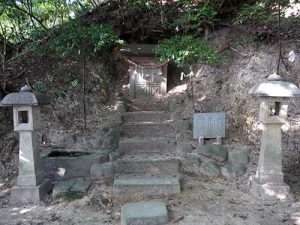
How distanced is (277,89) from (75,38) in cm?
382

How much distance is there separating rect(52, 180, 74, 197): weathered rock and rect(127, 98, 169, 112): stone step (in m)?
2.88

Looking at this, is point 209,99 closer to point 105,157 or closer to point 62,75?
point 105,157

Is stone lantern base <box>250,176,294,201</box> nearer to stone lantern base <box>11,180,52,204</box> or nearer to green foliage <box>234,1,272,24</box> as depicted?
stone lantern base <box>11,180,52,204</box>

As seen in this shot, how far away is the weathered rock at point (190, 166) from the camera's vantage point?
16.9 feet

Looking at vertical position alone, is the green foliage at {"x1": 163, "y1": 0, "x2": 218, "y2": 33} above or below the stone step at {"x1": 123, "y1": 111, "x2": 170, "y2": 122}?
above

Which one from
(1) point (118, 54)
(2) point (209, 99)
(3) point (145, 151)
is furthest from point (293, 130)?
(1) point (118, 54)

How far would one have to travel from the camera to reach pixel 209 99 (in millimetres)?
6867

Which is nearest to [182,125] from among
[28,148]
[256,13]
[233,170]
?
[233,170]

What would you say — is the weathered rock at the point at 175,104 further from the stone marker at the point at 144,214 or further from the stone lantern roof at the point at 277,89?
the stone marker at the point at 144,214

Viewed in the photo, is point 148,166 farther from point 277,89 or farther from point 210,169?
point 277,89

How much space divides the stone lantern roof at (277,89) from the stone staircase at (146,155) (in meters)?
1.90

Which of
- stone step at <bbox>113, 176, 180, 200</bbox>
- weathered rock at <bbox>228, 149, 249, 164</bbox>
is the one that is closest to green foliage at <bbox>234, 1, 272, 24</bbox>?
weathered rock at <bbox>228, 149, 249, 164</bbox>

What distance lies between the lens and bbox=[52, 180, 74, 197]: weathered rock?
452cm

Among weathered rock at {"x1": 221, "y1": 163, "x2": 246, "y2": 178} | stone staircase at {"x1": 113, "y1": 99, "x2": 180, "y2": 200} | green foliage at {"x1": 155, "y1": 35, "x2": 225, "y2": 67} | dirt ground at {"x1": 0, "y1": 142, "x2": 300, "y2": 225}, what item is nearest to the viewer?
dirt ground at {"x1": 0, "y1": 142, "x2": 300, "y2": 225}
